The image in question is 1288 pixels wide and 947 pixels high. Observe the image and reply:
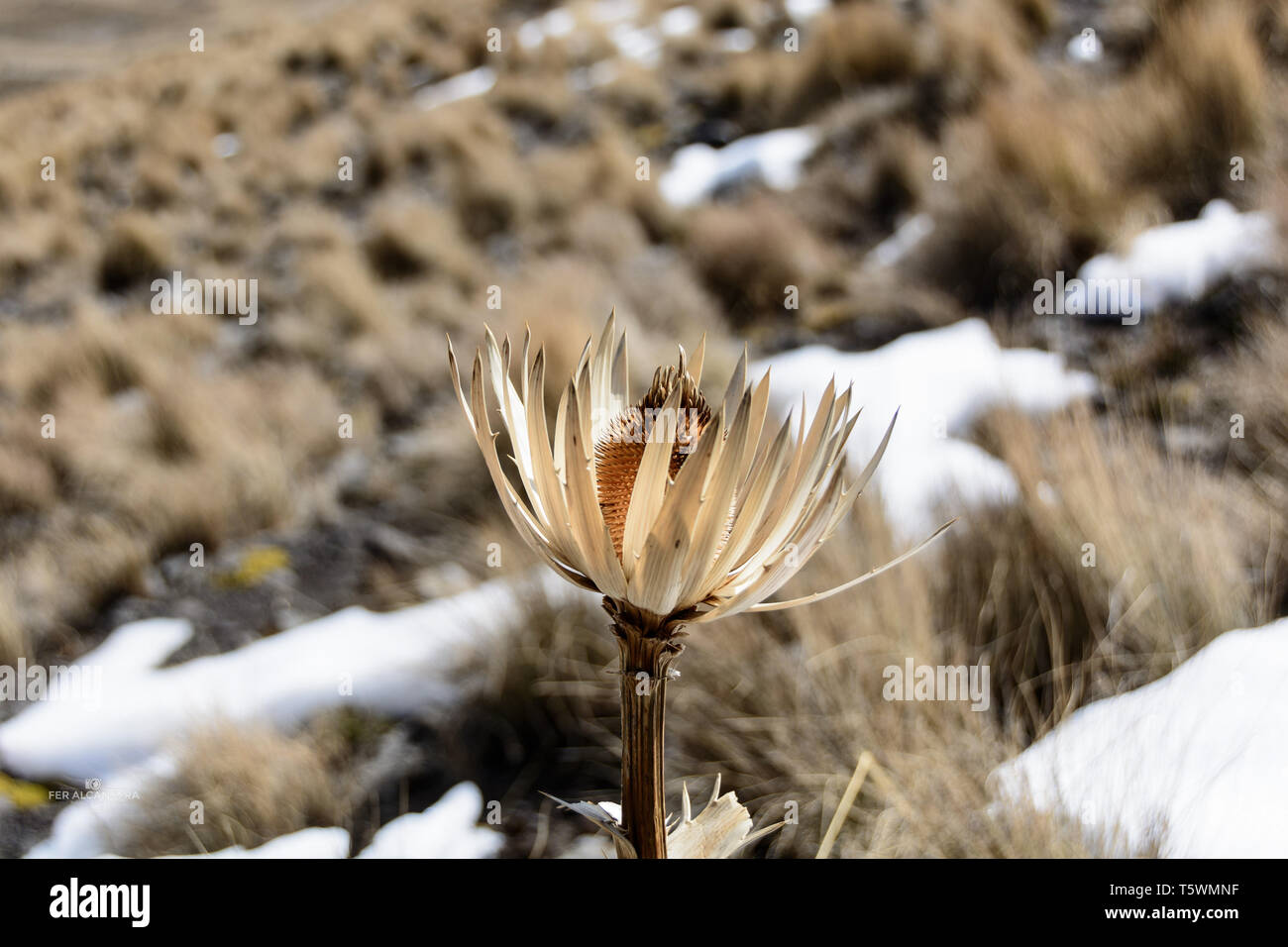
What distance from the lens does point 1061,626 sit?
1.77 metres

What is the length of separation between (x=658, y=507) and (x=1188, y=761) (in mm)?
1243

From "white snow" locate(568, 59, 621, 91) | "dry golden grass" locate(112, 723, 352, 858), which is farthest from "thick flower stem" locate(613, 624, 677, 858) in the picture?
"white snow" locate(568, 59, 621, 91)

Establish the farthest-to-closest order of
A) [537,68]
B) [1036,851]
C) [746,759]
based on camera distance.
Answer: [537,68]
[746,759]
[1036,851]

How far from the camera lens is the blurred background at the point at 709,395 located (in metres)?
1.73

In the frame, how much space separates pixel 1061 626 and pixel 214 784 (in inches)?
71.7

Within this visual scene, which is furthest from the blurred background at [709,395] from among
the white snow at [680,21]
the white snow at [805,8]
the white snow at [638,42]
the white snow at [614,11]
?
the white snow at [614,11]

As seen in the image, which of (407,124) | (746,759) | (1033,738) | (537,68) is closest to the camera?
(1033,738)

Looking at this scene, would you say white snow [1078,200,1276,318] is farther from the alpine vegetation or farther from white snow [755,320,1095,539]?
the alpine vegetation

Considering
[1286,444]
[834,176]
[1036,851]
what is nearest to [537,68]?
[834,176]

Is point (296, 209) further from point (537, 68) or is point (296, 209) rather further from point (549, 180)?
point (537, 68)

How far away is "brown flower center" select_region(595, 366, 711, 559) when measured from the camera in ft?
1.32

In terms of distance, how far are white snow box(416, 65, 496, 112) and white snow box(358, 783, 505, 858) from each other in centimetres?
802

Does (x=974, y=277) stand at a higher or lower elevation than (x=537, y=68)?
lower

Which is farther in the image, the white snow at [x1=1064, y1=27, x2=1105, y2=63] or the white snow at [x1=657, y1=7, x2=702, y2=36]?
the white snow at [x1=657, y1=7, x2=702, y2=36]
